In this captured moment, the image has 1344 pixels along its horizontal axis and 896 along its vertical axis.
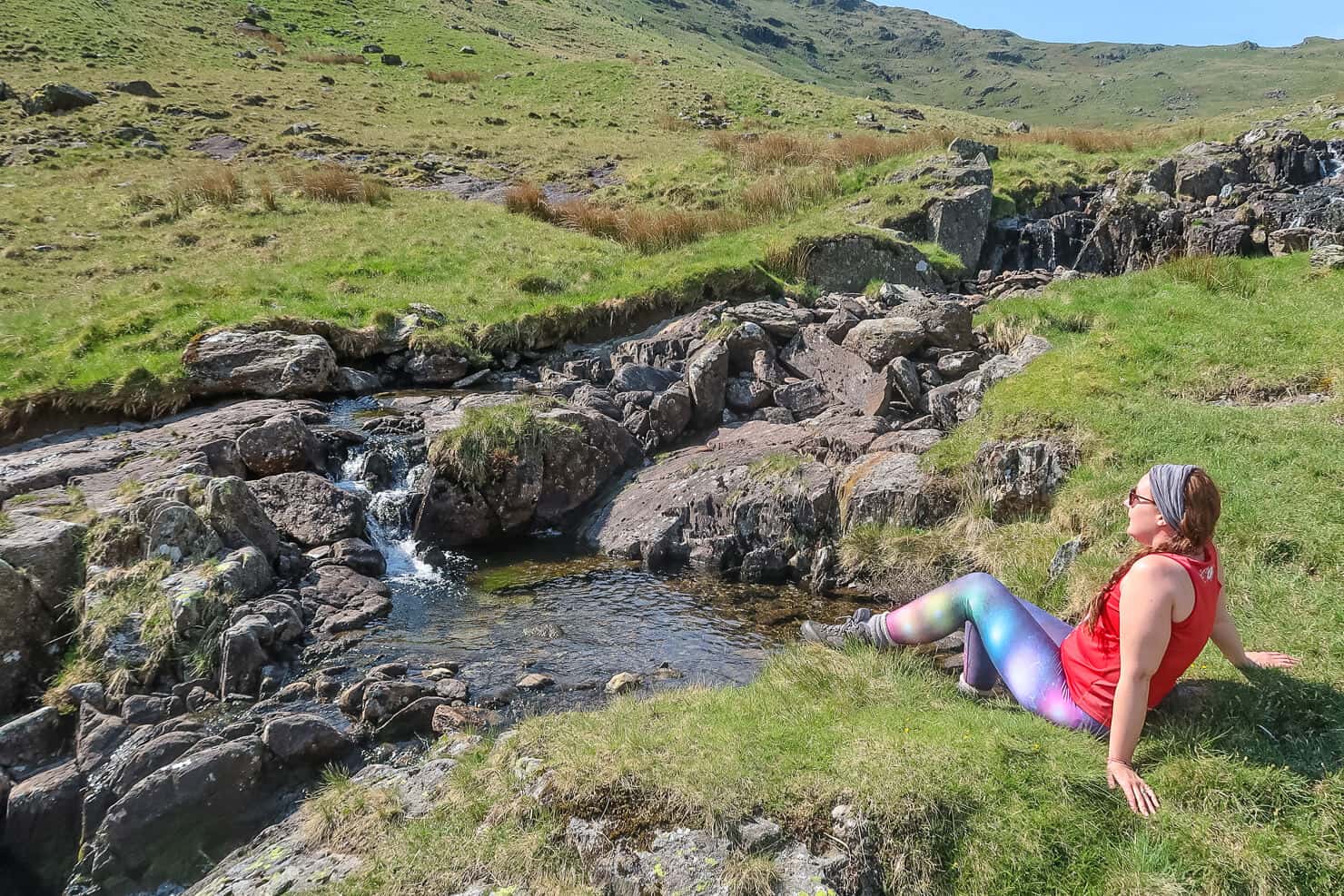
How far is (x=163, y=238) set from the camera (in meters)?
22.3

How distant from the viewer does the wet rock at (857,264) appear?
62.4 ft

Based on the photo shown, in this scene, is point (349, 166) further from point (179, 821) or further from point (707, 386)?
point (179, 821)

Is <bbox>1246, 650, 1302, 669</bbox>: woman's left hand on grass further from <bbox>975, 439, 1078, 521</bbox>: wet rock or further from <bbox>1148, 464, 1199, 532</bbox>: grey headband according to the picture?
<bbox>975, 439, 1078, 521</bbox>: wet rock

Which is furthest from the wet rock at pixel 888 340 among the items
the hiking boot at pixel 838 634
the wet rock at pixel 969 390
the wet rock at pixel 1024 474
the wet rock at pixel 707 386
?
the hiking boot at pixel 838 634

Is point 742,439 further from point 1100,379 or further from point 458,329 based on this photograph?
point 458,329

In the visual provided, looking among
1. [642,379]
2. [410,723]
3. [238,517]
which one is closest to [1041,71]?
[642,379]

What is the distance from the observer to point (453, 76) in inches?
2063

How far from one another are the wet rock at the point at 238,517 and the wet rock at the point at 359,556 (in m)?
0.82

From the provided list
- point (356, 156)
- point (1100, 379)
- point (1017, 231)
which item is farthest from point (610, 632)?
point (356, 156)

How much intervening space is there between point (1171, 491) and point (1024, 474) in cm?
597

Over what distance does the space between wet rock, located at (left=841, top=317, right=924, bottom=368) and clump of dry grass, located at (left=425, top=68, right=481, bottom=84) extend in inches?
1883

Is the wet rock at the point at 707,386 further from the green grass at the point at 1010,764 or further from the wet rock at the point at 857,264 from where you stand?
the green grass at the point at 1010,764

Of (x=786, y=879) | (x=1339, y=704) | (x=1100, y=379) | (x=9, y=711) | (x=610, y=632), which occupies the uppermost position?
(x=1100, y=379)

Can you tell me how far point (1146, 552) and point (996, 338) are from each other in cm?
1152
